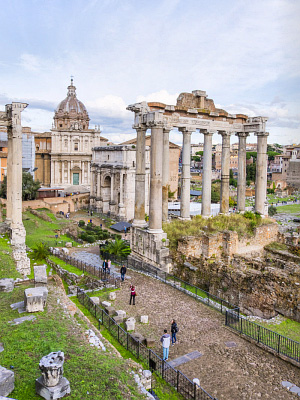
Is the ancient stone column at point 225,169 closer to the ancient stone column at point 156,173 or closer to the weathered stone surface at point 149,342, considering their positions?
the ancient stone column at point 156,173

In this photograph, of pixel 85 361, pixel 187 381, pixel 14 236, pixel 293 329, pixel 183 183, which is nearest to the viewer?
pixel 85 361

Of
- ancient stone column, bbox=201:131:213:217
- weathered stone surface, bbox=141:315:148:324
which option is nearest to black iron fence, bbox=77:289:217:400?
weathered stone surface, bbox=141:315:148:324

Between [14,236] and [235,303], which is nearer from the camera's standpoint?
[235,303]

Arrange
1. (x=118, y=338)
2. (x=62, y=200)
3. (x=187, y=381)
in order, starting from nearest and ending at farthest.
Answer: (x=187, y=381), (x=118, y=338), (x=62, y=200)

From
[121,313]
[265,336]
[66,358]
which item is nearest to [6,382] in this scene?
[66,358]

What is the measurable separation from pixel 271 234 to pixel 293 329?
1040cm

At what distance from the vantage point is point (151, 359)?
31.0 ft

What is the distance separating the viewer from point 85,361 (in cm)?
741

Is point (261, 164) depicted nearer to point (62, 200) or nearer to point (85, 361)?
point (85, 361)

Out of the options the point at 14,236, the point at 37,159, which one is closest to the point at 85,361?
the point at 14,236

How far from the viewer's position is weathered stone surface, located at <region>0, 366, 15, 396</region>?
5.92 m

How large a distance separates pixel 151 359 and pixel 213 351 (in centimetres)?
204

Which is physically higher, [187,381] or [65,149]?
[65,149]

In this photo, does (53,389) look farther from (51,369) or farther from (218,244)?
(218,244)
